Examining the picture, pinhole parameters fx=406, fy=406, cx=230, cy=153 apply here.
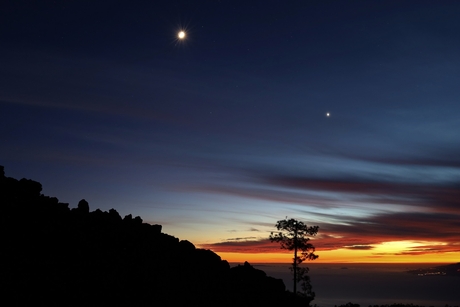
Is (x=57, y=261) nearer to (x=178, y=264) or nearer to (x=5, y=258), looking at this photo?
(x=5, y=258)

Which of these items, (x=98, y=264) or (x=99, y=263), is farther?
(x=99, y=263)

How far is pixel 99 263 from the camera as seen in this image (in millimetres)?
34406

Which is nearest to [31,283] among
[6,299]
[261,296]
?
[6,299]

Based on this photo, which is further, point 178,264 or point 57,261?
point 178,264

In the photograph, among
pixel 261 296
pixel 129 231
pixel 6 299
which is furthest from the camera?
pixel 261 296

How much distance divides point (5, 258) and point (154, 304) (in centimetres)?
1209

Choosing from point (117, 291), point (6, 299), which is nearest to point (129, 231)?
point (117, 291)

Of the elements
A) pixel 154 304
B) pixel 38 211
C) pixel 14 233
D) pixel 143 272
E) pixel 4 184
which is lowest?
pixel 154 304

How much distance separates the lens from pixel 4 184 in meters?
35.2

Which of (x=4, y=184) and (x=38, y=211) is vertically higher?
(x=4, y=184)

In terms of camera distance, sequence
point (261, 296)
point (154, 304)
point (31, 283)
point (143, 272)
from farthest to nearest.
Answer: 1. point (261, 296)
2. point (143, 272)
3. point (154, 304)
4. point (31, 283)

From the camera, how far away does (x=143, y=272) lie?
36281mm

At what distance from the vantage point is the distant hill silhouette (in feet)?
97.1

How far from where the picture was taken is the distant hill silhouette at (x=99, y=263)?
97.1 ft
